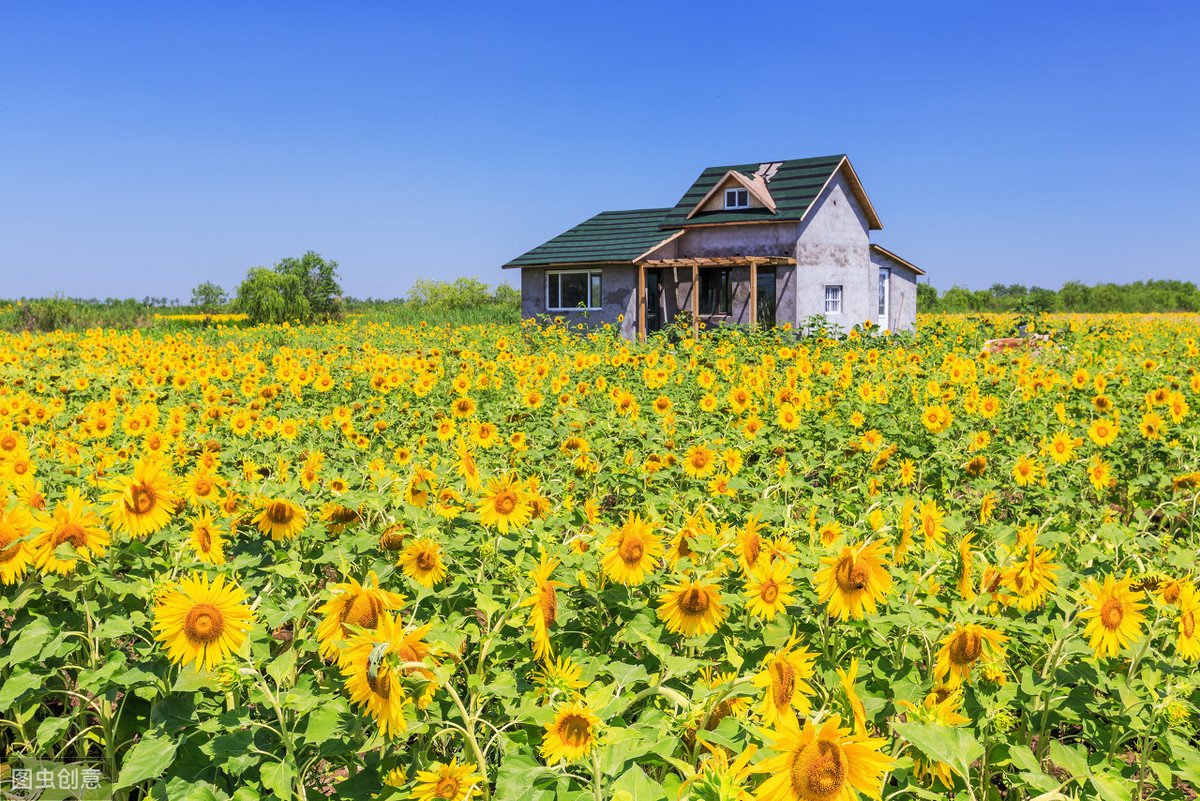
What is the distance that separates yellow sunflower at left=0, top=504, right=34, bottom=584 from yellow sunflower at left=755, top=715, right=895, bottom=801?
1.91 meters

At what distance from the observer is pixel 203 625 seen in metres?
1.66

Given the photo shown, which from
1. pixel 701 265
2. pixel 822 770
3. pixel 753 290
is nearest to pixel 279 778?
pixel 822 770

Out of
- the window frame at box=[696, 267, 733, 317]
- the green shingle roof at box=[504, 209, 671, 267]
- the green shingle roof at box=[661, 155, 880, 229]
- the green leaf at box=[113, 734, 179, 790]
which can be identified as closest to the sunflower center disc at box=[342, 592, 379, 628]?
the green leaf at box=[113, 734, 179, 790]

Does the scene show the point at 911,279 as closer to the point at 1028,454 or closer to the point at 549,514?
the point at 1028,454

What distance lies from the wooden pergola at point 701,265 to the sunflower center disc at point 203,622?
60.4ft

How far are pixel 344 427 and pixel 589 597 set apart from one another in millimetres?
3372

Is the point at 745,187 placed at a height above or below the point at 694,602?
above

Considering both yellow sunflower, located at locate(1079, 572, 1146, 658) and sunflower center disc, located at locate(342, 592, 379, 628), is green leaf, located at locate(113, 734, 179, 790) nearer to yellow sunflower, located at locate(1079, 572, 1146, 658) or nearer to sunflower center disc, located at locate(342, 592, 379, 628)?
sunflower center disc, located at locate(342, 592, 379, 628)

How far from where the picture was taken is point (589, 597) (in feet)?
7.07

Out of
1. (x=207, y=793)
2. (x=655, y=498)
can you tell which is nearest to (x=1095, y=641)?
(x=655, y=498)

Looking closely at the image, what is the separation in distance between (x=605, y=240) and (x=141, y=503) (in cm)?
2147

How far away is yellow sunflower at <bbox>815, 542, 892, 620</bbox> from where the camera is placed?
1.78 meters

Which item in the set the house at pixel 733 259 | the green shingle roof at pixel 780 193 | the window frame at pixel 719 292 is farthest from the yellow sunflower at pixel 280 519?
the window frame at pixel 719 292

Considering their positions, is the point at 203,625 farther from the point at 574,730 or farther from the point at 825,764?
the point at 825,764
